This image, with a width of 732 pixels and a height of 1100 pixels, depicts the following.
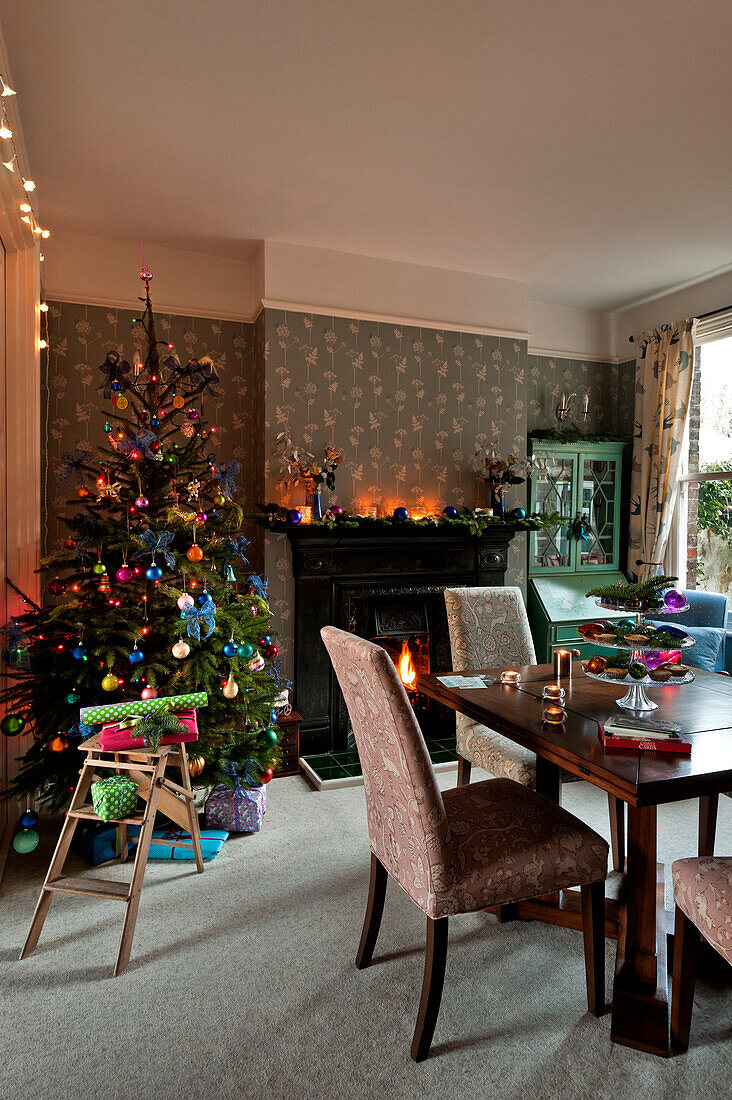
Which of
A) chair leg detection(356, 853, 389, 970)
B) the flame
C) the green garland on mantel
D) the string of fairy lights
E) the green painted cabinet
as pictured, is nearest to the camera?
chair leg detection(356, 853, 389, 970)

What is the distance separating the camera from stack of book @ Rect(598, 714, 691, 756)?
1742mm

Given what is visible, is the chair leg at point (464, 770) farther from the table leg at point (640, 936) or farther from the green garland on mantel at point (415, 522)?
the green garland on mantel at point (415, 522)

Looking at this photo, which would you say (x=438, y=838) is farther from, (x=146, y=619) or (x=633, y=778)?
(x=146, y=619)

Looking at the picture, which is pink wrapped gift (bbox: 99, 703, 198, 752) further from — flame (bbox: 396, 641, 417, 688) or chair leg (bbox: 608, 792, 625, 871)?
flame (bbox: 396, 641, 417, 688)

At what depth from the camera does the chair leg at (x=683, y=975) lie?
64.2 inches

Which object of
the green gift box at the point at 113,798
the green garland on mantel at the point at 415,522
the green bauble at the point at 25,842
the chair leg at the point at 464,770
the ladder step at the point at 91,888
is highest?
the green garland on mantel at the point at 415,522

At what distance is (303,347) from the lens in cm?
403

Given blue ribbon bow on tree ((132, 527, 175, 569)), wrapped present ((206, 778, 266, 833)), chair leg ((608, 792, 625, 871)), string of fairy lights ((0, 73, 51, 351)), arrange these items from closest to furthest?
string of fairy lights ((0, 73, 51, 351)) < chair leg ((608, 792, 625, 871)) < blue ribbon bow on tree ((132, 527, 175, 569)) < wrapped present ((206, 778, 266, 833))

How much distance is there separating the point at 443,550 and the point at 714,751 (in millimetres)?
2633

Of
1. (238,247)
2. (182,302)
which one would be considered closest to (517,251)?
(238,247)

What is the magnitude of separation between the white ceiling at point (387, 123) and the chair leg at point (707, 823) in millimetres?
2615

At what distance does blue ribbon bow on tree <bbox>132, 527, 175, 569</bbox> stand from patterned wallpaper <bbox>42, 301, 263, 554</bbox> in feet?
4.49

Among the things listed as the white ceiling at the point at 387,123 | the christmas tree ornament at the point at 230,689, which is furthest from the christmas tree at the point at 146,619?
the white ceiling at the point at 387,123

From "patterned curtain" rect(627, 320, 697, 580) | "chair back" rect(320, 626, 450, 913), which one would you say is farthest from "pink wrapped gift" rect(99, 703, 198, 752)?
"patterned curtain" rect(627, 320, 697, 580)
